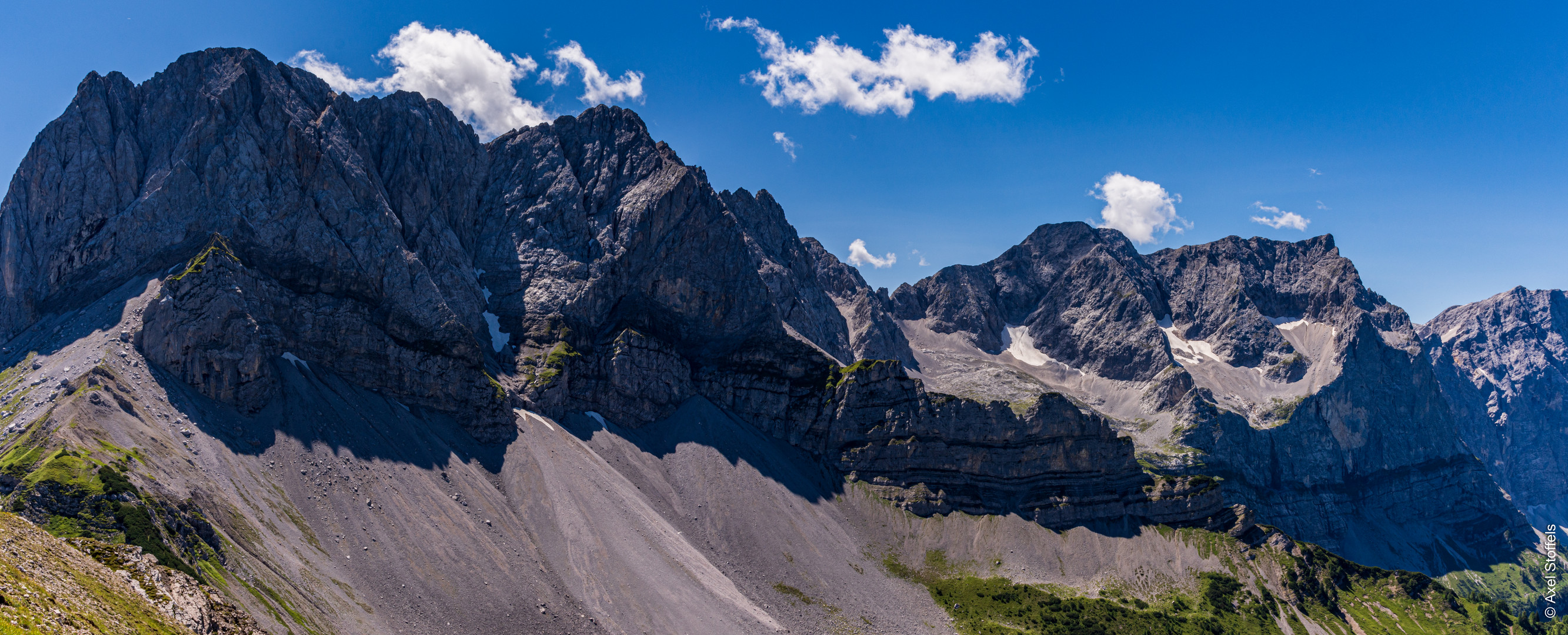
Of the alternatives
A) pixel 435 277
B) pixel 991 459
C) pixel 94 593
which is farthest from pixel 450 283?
pixel 991 459

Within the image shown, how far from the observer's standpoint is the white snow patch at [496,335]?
16625 centimetres

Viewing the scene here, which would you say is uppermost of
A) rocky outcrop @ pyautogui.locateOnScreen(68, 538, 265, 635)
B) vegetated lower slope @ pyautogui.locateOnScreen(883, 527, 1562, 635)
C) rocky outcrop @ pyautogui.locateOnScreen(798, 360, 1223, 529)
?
rocky outcrop @ pyautogui.locateOnScreen(798, 360, 1223, 529)

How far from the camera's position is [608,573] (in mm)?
118812

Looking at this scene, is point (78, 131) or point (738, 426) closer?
point (78, 131)

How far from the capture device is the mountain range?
102 m

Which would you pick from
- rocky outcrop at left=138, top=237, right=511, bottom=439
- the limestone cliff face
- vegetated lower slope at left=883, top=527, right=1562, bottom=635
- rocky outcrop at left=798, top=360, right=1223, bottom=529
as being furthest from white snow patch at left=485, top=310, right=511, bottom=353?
vegetated lower slope at left=883, top=527, right=1562, bottom=635

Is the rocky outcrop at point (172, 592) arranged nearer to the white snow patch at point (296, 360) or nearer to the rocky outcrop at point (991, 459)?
the white snow patch at point (296, 360)

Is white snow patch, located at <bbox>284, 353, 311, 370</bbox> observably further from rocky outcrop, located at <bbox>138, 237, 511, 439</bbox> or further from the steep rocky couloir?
the steep rocky couloir

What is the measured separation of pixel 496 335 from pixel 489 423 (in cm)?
3181

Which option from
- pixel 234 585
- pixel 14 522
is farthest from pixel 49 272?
pixel 14 522

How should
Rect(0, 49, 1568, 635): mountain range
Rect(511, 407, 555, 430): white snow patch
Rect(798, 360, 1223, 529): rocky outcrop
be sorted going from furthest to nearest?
Rect(798, 360, 1223, 529): rocky outcrop
Rect(511, 407, 555, 430): white snow patch
Rect(0, 49, 1568, 635): mountain range

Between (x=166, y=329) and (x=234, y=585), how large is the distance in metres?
55.6

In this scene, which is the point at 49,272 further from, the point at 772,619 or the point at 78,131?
the point at 772,619

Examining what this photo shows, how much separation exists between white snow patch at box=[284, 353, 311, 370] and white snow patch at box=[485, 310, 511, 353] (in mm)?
38389
